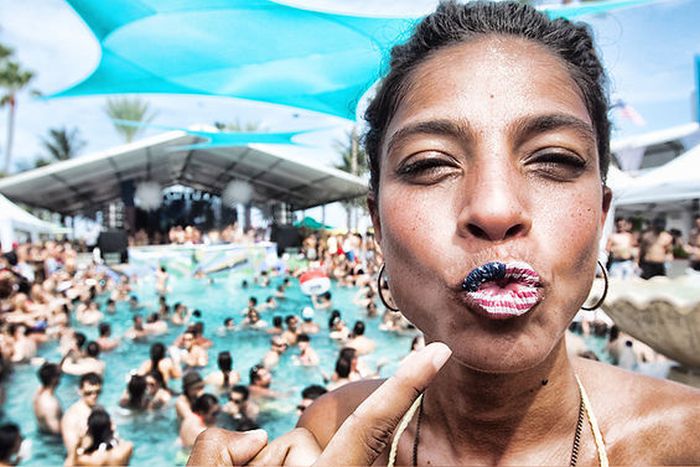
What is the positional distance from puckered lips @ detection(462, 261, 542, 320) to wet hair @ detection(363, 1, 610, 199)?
47cm

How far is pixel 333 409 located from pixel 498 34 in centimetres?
110

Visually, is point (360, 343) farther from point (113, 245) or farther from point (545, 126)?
point (113, 245)

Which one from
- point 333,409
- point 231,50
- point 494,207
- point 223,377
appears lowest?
point 223,377

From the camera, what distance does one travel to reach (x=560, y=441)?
46.8 inches

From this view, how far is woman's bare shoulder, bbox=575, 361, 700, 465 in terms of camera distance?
1.16m

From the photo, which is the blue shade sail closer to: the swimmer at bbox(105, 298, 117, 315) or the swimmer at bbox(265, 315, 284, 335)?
the swimmer at bbox(265, 315, 284, 335)

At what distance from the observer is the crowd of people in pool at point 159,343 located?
633 centimetres

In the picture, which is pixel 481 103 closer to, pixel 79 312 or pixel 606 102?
pixel 606 102

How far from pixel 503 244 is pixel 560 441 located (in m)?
0.58

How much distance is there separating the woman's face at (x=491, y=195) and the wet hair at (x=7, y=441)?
5732 millimetres

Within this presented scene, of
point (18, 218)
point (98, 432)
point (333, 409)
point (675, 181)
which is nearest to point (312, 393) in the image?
point (98, 432)

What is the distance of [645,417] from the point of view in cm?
120

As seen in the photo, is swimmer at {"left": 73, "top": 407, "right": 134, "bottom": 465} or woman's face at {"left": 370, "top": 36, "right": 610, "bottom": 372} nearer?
woman's face at {"left": 370, "top": 36, "right": 610, "bottom": 372}

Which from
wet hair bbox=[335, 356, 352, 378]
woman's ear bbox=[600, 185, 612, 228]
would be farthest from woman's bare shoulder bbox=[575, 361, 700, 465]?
wet hair bbox=[335, 356, 352, 378]
